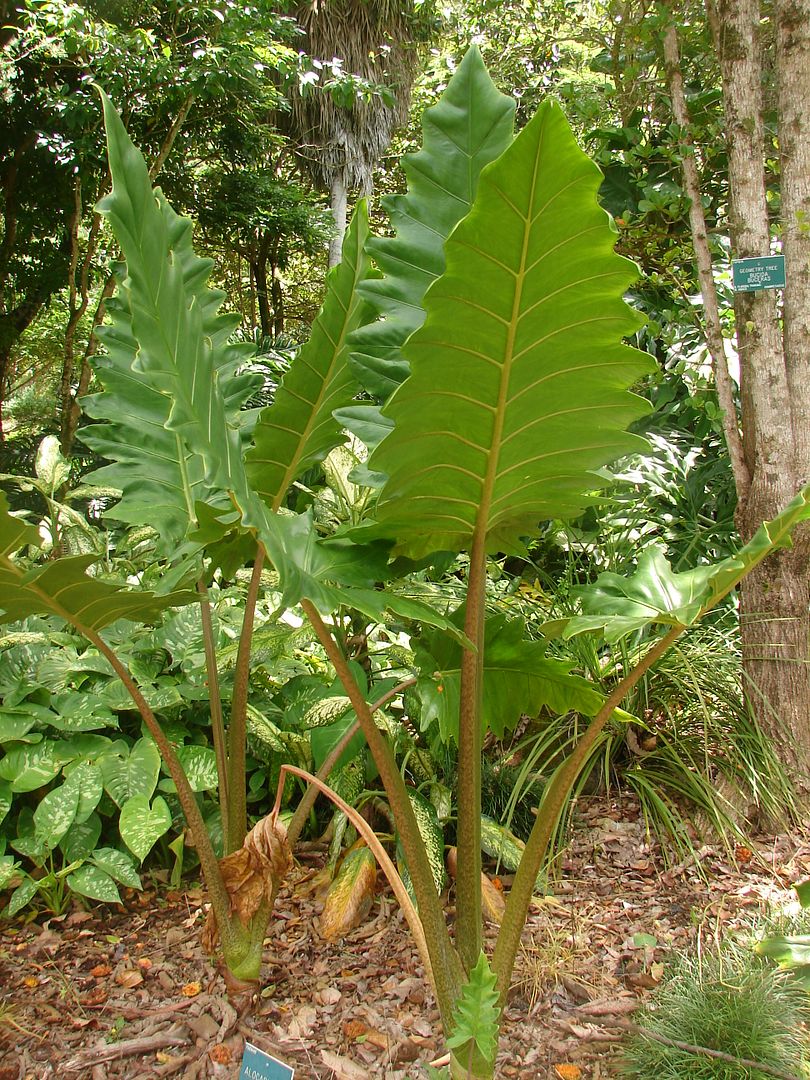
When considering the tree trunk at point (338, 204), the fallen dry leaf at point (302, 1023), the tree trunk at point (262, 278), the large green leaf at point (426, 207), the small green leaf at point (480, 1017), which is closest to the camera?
the small green leaf at point (480, 1017)

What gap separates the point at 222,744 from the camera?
1.55 metres

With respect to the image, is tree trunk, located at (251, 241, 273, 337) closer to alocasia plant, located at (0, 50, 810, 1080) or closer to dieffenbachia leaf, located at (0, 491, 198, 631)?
alocasia plant, located at (0, 50, 810, 1080)

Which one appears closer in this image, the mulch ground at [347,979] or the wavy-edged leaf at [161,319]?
the wavy-edged leaf at [161,319]

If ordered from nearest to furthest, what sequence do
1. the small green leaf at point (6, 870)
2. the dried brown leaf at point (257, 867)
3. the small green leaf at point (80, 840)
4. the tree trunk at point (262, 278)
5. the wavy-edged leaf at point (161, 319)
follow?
the wavy-edged leaf at point (161, 319), the dried brown leaf at point (257, 867), the small green leaf at point (6, 870), the small green leaf at point (80, 840), the tree trunk at point (262, 278)

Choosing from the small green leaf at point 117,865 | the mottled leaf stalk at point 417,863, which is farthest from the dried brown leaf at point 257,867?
the small green leaf at point 117,865

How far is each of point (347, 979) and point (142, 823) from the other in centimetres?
57

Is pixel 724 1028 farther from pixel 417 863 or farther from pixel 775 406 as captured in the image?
pixel 775 406

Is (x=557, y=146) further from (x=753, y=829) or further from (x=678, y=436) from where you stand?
(x=678, y=436)

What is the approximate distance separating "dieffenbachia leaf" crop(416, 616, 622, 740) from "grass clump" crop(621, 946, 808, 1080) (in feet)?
1.77

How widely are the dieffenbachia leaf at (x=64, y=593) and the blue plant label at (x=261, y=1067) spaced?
2.54 ft

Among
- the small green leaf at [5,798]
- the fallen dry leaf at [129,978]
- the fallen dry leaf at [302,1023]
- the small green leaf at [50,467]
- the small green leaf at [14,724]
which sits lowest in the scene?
the fallen dry leaf at [302,1023]

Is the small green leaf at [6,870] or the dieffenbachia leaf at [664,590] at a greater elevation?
the dieffenbachia leaf at [664,590]

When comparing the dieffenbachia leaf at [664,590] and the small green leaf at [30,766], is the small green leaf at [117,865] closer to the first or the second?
the small green leaf at [30,766]

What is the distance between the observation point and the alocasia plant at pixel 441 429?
94 cm
